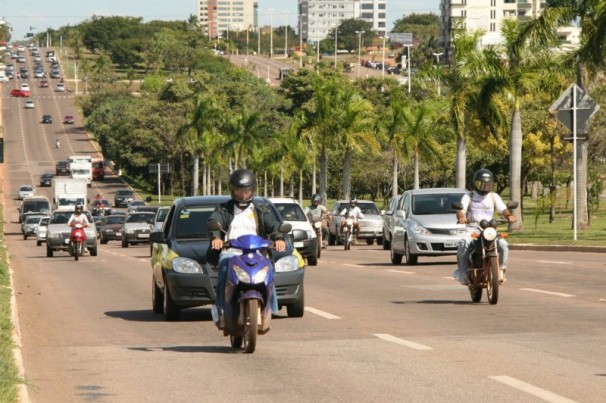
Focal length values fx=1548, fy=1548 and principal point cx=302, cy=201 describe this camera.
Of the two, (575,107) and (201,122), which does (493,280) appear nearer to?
(575,107)

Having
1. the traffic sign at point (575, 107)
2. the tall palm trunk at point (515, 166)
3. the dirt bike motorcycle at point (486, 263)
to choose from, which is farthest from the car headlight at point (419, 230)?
the tall palm trunk at point (515, 166)

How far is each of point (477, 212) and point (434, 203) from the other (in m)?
12.4

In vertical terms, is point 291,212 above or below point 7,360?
above

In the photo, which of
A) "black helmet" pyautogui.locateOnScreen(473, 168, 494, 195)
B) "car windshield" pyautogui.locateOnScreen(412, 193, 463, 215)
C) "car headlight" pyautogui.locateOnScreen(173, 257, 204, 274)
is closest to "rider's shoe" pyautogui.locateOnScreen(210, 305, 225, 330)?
"car headlight" pyautogui.locateOnScreen(173, 257, 204, 274)

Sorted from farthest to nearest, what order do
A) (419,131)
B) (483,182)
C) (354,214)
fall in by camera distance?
(419,131)
(354,214)
(483,182)

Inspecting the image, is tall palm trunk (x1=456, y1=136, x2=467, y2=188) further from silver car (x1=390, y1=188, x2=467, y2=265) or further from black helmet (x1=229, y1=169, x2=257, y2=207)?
black helmet (x1=229, y1=169, x2=257, y2=207)

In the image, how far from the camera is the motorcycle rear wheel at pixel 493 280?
19.2 metres

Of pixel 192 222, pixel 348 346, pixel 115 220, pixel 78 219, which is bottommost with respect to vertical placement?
pixel 115 220

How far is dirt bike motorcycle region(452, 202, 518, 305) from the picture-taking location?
1934 cm

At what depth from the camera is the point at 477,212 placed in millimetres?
20078

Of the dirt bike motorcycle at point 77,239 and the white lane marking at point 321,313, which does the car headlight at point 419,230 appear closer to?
the white lane marking at point 321,313

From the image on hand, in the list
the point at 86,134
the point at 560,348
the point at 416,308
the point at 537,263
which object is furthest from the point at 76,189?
the point at 86,134

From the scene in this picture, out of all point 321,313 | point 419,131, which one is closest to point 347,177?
point 419,131

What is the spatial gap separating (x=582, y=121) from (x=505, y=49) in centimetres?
1383
